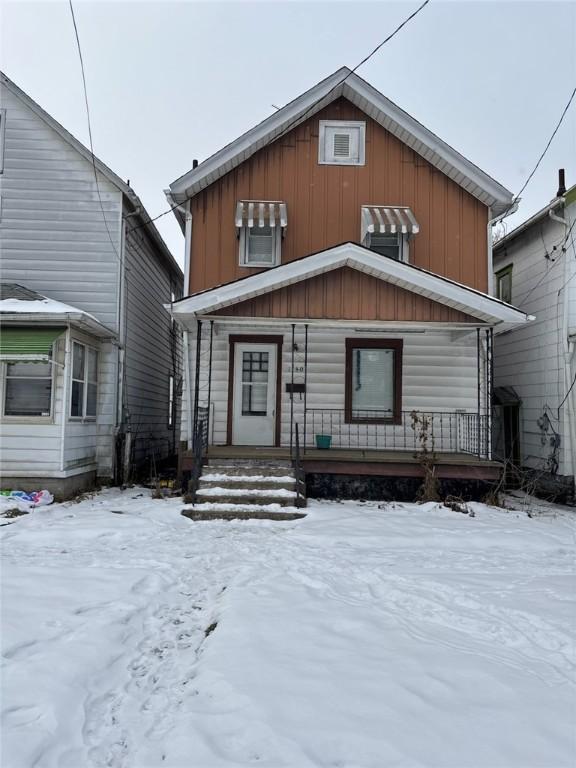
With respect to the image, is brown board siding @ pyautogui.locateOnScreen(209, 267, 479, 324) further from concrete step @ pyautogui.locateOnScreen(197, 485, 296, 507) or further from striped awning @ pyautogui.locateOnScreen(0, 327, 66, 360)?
concrete step @ pyautogui.locateOnScreen(197, 485, 296, 507)

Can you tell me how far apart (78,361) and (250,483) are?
14.7 feet

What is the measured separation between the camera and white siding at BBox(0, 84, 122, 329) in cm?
1202

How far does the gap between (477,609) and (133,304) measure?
11.1 meters

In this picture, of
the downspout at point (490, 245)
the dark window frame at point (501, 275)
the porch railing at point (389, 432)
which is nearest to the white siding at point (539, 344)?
the dark window frame at point (501, 275)

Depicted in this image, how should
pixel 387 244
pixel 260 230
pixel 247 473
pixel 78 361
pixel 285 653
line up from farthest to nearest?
pixel 387 244 → pixel 260 230 → pixel 78 361 → pixel 247 473 → pixel 285 653

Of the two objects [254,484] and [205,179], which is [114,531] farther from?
[205,179]

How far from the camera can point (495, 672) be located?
3.47 meters

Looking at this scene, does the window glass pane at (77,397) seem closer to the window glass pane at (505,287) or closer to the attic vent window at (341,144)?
the attic vent window at (341,144)

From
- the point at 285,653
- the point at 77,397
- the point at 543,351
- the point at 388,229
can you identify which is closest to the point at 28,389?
the point at 77,397

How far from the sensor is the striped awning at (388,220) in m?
11.5

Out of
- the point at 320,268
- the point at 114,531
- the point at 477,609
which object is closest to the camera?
the point at 477,609

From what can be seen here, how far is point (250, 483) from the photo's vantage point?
30.9 feet

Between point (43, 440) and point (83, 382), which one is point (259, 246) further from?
point (43, 440)

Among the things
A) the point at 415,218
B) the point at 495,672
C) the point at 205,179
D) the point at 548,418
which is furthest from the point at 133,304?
the point at 495,672
